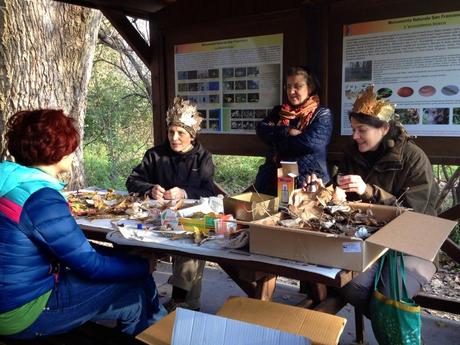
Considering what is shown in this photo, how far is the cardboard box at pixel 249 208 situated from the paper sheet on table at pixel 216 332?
622 mm

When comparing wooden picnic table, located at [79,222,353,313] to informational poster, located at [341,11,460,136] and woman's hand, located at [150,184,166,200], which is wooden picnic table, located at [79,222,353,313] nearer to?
woman's hand, located at [150,184,166,200]

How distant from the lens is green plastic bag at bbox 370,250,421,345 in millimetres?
2010

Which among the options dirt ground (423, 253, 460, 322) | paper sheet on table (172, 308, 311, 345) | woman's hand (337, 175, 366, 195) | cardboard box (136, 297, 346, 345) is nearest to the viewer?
paper sheet on table (172, 308, 311, 345)

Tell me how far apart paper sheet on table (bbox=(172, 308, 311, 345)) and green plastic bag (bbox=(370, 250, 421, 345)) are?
760 mm

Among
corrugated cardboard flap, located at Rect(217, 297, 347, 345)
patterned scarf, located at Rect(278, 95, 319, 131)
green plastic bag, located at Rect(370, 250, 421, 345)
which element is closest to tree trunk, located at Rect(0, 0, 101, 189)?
patterned scarf, located at Rect(278, 95, 319, 131)

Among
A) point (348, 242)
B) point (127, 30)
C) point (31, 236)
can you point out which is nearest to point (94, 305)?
point (31, 236)

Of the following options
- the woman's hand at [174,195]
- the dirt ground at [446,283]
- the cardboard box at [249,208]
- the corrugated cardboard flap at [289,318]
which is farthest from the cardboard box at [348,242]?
the dirt ground at [446,283]

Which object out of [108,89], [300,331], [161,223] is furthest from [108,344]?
[108,89]

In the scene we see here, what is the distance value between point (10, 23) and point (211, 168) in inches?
96.4

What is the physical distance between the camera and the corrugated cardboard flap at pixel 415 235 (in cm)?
162

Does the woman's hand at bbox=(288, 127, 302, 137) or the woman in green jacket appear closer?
the woman in green jacket

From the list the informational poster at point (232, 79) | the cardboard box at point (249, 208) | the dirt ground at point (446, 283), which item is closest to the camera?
the cardboard box at point (249, 208)

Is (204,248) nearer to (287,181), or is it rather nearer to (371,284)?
(287,181)

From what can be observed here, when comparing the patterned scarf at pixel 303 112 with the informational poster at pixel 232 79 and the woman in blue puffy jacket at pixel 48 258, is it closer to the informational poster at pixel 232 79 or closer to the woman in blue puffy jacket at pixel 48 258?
the informational poster at pixel 232 79
